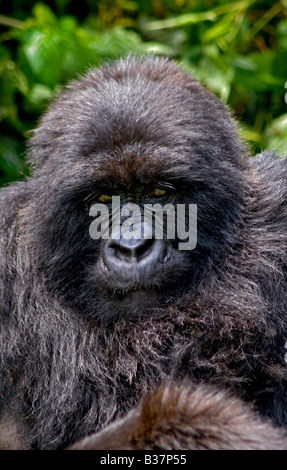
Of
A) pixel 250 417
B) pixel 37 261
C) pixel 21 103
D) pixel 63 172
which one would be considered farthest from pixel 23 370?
pixel 21 103

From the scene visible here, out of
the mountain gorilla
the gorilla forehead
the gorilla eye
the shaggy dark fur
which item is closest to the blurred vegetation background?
the gorilla forehead

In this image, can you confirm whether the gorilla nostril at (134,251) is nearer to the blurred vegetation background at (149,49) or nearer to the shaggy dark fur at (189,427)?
the shaggy dark fur at (189,427)

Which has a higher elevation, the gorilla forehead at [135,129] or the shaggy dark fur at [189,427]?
the gorilla forehead at [135,129]

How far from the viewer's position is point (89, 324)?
329cm

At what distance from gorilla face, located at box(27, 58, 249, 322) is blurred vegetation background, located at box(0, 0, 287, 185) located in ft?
2.69

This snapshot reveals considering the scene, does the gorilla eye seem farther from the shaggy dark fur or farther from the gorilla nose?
the shaggy dark fur

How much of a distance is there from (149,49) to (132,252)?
2253 mm

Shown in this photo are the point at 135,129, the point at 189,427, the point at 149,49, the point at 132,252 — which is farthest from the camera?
the point at 149,49

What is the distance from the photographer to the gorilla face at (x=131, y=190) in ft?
10.3

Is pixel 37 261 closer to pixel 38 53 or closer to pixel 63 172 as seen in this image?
pixel 63 172

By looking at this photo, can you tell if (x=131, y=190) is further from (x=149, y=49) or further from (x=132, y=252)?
(x=149, y=49)

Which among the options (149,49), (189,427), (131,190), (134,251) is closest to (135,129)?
(131,190)

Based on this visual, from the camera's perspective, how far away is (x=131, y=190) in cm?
326

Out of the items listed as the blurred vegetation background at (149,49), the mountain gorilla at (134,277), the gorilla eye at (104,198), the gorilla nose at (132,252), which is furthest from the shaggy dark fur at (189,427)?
the blurred vegetation background at (149,49)
